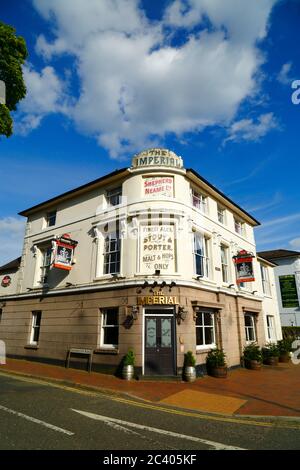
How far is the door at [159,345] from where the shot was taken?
12883 millimetres

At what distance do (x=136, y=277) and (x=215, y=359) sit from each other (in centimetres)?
554

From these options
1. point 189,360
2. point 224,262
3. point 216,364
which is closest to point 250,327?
point 224,262

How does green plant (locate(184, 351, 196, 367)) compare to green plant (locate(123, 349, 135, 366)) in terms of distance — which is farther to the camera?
green plant (locate(184, 351, 196, 367))

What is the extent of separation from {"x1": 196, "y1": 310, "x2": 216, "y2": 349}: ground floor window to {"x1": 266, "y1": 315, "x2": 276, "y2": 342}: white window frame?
1025cm

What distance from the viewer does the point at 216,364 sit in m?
14.0

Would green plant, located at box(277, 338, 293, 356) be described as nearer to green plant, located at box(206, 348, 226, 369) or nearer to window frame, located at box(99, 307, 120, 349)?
green plant, located at box(206, 348, 226, 369)

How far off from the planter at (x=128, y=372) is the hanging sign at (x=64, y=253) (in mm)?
6646

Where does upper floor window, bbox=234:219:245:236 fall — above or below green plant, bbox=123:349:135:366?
above

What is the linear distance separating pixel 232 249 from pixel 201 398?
11727 mm

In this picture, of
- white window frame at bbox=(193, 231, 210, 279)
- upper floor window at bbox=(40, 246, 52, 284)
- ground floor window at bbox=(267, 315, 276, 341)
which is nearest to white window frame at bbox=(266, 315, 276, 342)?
ground floor window at bbox=(267, 315, 276, 341)

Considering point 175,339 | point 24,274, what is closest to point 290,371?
point 175,339

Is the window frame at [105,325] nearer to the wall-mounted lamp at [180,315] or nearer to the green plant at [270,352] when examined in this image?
the wall-mounted lamp at [180,315]

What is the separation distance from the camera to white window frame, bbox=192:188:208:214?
17.6 metres
